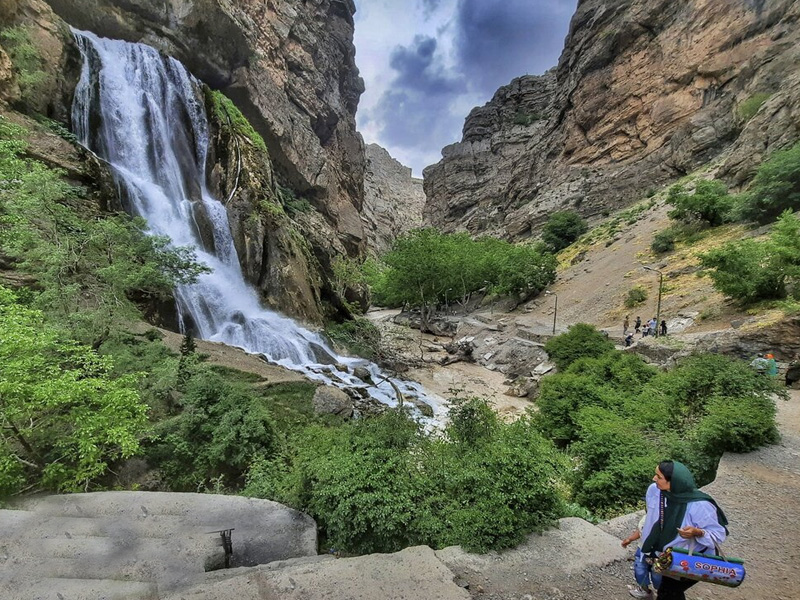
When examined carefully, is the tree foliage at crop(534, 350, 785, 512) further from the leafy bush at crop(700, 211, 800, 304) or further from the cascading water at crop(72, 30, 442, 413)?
the leafy bush at crop(700, 211, 800, 304)

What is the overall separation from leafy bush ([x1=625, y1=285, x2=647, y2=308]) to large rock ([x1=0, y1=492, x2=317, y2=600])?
28.3 meters

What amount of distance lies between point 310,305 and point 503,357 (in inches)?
545

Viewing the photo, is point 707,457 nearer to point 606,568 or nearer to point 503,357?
point 606,568

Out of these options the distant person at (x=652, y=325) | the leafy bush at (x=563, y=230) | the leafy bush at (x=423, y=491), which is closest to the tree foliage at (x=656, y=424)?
the leafy bush at (x=423, y=491)

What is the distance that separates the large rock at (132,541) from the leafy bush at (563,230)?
2036 inches

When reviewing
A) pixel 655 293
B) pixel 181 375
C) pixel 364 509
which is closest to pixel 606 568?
pixel 364 509

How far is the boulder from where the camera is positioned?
1106 centimetres

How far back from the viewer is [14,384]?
16.0ft

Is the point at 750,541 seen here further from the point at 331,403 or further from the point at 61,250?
the point at 61,250

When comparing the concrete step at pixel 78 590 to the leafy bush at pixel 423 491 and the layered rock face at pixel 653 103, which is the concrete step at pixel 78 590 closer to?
the leafy bush at pixel 423 491

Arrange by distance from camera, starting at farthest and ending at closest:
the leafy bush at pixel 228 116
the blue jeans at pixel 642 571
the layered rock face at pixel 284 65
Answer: the layered rock face at pixel 284 65, the leafy bush at pixel 228 116, the blue jeans at pixel 642 571

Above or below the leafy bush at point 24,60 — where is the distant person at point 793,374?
below

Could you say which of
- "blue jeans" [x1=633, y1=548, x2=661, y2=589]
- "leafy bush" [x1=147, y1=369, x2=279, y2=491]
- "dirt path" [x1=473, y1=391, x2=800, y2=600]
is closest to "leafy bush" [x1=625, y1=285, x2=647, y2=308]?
"dirt path" [x1=473, y1=391, x2=800, y2=600]

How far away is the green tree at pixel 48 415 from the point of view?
5098mm
